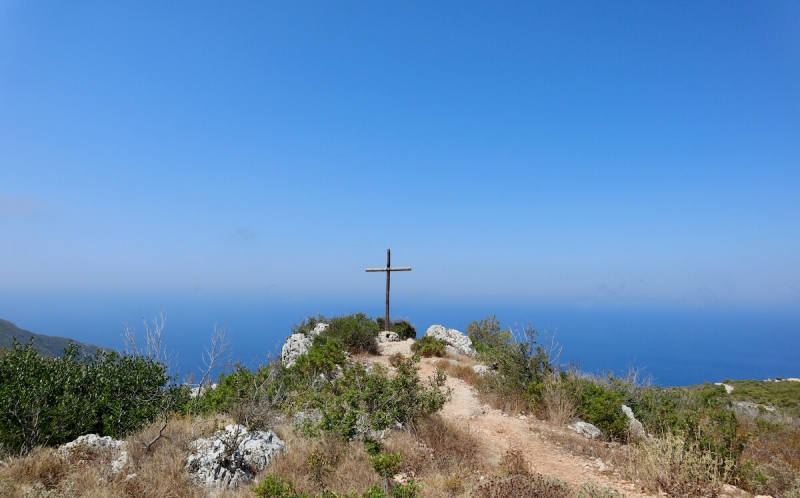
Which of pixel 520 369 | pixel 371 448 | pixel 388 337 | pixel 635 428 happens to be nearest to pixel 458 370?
pixel 520 369

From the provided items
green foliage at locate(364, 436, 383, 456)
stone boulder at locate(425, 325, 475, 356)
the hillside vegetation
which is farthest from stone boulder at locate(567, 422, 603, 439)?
stone boulder at locate(425, 325, 475, 356)

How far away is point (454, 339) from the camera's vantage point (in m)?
21.1

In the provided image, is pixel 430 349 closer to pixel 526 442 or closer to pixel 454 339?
pixel 454 339

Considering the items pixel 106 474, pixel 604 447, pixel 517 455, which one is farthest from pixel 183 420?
pixel 604 447

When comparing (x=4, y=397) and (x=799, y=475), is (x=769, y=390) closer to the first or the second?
(x=799, y=475)

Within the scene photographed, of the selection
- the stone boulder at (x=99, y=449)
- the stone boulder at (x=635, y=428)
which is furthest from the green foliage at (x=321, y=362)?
the stone boulder at (x=635, y=428)

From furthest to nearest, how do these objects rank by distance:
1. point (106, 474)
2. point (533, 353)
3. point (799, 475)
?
point (533, 353) → point (799, 475) → point (106, 474)

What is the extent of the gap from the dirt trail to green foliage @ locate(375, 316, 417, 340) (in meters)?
10.4

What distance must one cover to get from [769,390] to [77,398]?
4525 cm

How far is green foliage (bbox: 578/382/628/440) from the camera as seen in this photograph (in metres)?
8.44

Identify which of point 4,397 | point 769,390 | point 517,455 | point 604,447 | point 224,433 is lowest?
point 769,390

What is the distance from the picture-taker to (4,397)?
5.67 m

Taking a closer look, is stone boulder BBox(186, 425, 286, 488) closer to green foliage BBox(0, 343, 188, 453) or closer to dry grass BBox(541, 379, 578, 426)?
green foliage BBox(0, 343, 188, 453)

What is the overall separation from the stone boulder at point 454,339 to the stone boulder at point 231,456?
45.1 ft
